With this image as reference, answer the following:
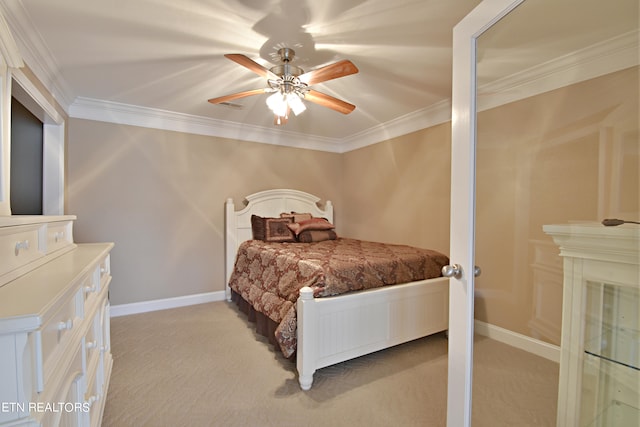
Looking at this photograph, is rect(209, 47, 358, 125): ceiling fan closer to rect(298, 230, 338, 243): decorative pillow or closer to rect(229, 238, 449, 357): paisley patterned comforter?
rect(229, 238, 449, 357): paisley patterned comforter

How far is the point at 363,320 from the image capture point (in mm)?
2145

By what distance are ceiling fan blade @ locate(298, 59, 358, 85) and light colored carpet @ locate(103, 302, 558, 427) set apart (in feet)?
5.44

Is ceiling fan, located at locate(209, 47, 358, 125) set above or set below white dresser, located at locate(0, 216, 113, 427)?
above

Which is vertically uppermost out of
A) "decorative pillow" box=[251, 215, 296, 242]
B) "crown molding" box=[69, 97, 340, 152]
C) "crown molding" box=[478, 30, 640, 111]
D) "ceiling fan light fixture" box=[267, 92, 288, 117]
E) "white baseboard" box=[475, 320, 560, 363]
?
"crown molding" box=[69, 97, 340, 152]

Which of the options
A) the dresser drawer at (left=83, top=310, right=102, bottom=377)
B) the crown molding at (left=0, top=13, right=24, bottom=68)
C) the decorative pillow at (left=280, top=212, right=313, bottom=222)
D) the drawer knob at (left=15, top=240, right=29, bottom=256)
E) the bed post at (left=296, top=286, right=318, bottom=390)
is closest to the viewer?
the drawer knob at (left=15, top=240, right=29, bottom=256)

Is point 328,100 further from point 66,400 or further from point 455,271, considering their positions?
point 66,400

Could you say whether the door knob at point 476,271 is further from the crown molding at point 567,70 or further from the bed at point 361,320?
the bed at point 361,320

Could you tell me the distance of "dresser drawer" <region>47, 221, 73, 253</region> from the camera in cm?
141

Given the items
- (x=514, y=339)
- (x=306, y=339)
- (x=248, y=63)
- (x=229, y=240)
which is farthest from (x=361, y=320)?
(x=229, y=240)

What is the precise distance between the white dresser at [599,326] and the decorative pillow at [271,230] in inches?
112

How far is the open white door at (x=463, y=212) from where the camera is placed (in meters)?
1.20

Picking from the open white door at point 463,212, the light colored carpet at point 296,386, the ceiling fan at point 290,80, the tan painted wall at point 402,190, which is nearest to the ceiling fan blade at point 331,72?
the ceiling fan at point 290,80

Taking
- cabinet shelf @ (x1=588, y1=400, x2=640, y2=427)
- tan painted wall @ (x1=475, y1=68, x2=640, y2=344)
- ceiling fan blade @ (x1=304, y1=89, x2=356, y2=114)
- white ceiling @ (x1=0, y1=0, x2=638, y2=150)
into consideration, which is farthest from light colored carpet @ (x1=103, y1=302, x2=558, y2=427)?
ceiling fan blade @ (x1=304, y1=89, x2=356, y2=114)

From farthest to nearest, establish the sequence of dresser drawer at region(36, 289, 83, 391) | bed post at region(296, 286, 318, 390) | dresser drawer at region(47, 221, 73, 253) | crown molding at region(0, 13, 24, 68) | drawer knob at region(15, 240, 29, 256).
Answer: bed post at region(296, 286, 318, 390) → dresser drawer at region(47, 221, 73, 253) → crown molding at region(0, 13, 24, 68) → drawer knob at region(15, 240, 29, 256) → dresser drawer at region(36, 289, 83, 391)
